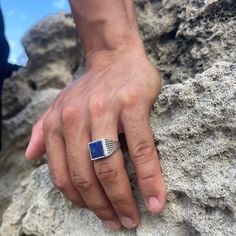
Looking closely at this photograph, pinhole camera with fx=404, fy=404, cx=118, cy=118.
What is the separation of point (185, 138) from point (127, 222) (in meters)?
0.27

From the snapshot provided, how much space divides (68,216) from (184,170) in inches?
16.8

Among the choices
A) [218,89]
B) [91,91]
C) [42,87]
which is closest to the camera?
[218,89]

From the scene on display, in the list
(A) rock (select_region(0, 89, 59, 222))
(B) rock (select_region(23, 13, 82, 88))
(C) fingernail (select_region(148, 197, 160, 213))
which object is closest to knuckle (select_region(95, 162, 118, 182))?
(C) fingernail (select_region(148, 197, 160, 213))

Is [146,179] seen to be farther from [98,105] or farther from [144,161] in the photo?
[98,105]

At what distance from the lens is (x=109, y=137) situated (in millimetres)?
961

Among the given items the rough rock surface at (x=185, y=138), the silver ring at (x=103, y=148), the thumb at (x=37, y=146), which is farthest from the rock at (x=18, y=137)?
the silver ring at (x=103, y=148)

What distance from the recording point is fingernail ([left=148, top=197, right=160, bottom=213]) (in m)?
0.95

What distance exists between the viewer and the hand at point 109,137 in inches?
38.0

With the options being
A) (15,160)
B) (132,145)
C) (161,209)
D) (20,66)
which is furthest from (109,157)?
(20,66)

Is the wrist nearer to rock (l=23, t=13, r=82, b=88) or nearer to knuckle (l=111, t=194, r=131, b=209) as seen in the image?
knuckle (l=111, t=194, r=131, b=209)

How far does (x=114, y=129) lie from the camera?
3.19 ft

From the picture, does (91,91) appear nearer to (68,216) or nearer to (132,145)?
(132,145)

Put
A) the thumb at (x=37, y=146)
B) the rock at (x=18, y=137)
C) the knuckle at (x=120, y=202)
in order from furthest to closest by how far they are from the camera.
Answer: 1. the rock at (x=18, y=137)
2. the thumb at (x=37, y=146)
3. the knuckle at (x=120, y=202)

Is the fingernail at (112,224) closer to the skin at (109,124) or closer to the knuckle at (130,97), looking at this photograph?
the skin at (109,124)
